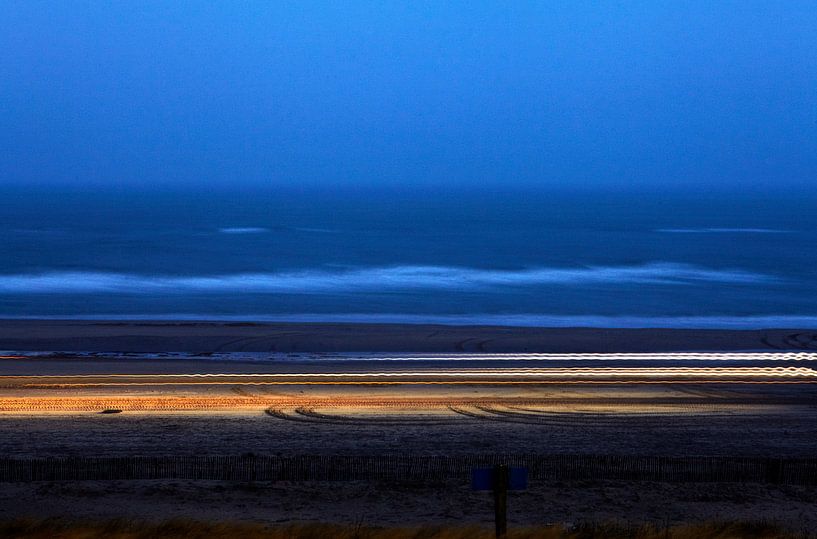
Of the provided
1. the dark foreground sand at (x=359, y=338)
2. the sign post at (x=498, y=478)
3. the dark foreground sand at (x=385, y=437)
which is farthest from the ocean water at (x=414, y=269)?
the sign post at (x=498, y=478)

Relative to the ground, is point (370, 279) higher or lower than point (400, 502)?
higher

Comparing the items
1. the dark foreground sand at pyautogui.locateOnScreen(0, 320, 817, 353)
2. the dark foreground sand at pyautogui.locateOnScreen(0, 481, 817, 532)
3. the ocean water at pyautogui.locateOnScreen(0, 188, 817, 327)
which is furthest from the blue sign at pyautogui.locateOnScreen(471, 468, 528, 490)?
the ocean water at pyautogui.locateOnScreen(0, 188, 817, 327)

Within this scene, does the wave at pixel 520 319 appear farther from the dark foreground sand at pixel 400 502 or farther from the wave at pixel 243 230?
the wave at pixel 243 230

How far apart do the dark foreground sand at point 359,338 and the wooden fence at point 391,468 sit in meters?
16.9

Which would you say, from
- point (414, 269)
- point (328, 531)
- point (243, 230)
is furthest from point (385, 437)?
point (243, 230)

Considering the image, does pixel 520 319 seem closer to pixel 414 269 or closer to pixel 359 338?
pixel 359 338

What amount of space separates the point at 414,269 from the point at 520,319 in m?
25.3

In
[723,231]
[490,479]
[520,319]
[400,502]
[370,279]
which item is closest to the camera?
[490,479]

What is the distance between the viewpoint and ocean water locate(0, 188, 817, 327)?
152 ft

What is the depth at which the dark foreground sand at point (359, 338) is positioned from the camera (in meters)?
32.9

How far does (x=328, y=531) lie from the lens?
11992 millimetres

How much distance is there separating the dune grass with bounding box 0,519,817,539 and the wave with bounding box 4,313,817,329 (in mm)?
28898

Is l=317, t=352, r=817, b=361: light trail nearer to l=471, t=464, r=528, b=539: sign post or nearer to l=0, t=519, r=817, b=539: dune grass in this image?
l=0, t=519, r=817, b=539: dune grass

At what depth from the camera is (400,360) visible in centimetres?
3033
